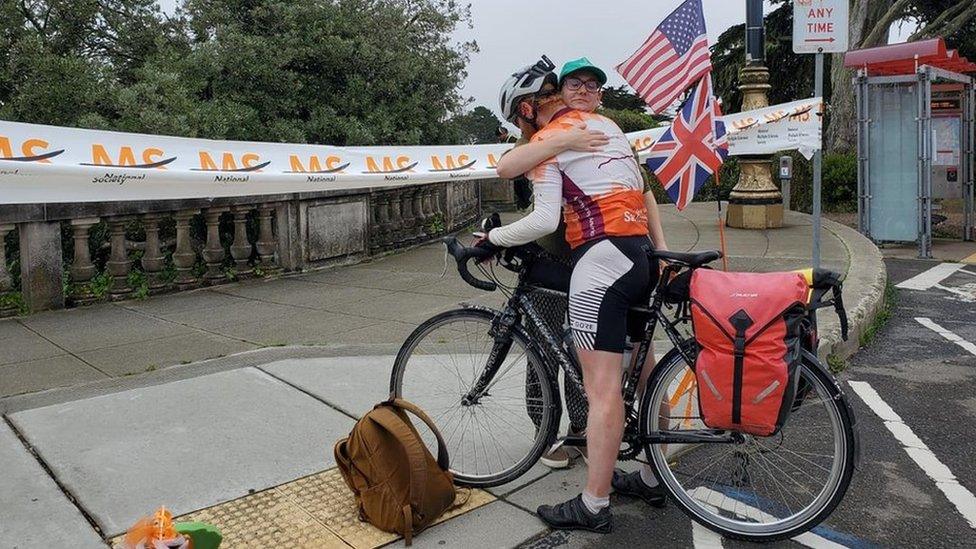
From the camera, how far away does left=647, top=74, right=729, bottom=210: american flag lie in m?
4.78

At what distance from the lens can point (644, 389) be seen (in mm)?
3508

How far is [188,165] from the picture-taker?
719cm

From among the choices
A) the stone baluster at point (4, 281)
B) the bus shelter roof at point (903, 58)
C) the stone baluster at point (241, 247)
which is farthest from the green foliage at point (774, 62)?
the stone baluster at point (4, 281)

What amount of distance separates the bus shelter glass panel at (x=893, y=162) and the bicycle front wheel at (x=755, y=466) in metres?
9.03

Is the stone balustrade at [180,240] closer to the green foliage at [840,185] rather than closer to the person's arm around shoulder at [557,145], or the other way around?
the person's arm around shoulder at [557,145]

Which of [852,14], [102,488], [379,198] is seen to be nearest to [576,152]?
[102,488]

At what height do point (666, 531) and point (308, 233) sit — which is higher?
point (308, 233)

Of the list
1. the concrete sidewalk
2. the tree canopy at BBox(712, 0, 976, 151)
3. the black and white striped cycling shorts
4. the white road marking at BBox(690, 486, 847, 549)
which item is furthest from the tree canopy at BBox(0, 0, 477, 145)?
the tree canopy at BBox(712, 0, 976, 151)

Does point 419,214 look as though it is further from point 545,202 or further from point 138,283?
point 545,202

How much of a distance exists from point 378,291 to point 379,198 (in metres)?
2.69

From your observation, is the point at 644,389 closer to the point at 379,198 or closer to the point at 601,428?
the point at 601,428

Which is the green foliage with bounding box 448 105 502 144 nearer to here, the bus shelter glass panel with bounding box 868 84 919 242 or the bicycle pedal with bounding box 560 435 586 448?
the bus shelter glass panel with bounding box 868 84 919 242

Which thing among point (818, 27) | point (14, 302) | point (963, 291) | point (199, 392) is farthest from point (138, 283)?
point (963, 291)

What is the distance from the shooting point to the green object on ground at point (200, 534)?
2699mm
